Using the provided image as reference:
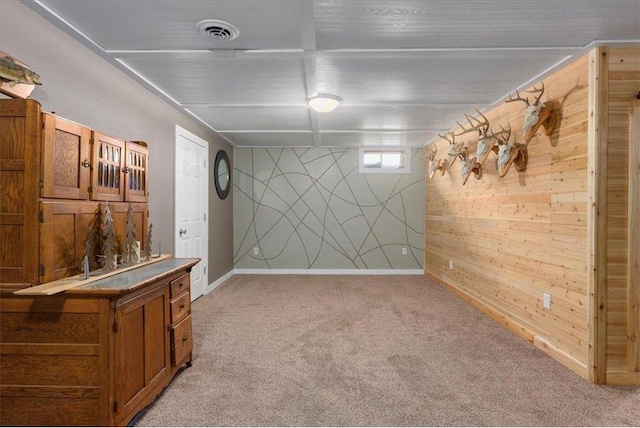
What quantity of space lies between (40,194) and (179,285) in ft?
3.37

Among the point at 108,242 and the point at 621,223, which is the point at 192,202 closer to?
the point at 108,242

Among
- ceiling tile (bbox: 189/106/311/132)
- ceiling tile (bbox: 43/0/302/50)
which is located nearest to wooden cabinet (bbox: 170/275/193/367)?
ceiling tile (bbox: 43/0/302/50)

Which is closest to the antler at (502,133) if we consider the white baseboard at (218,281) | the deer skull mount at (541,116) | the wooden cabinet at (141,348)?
the deer skull mount at (541,116)

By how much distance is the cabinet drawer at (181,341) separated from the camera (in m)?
2.21

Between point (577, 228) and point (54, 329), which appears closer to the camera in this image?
point (54, 329)

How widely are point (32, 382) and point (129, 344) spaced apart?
43 centimetres

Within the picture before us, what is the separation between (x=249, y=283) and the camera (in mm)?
5352

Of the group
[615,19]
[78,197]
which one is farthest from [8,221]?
[615,19]

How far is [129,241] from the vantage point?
2135 millimetres

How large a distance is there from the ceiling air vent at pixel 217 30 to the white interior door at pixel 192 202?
192 centimetres

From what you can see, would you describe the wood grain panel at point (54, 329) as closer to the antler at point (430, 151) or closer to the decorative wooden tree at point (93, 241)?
the decorative wooden tree at point (93, 241)

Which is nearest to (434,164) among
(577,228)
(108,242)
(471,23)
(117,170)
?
(577,228)

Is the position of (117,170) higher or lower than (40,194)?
higher

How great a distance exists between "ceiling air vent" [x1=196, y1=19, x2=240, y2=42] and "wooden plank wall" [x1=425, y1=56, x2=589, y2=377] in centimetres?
248
